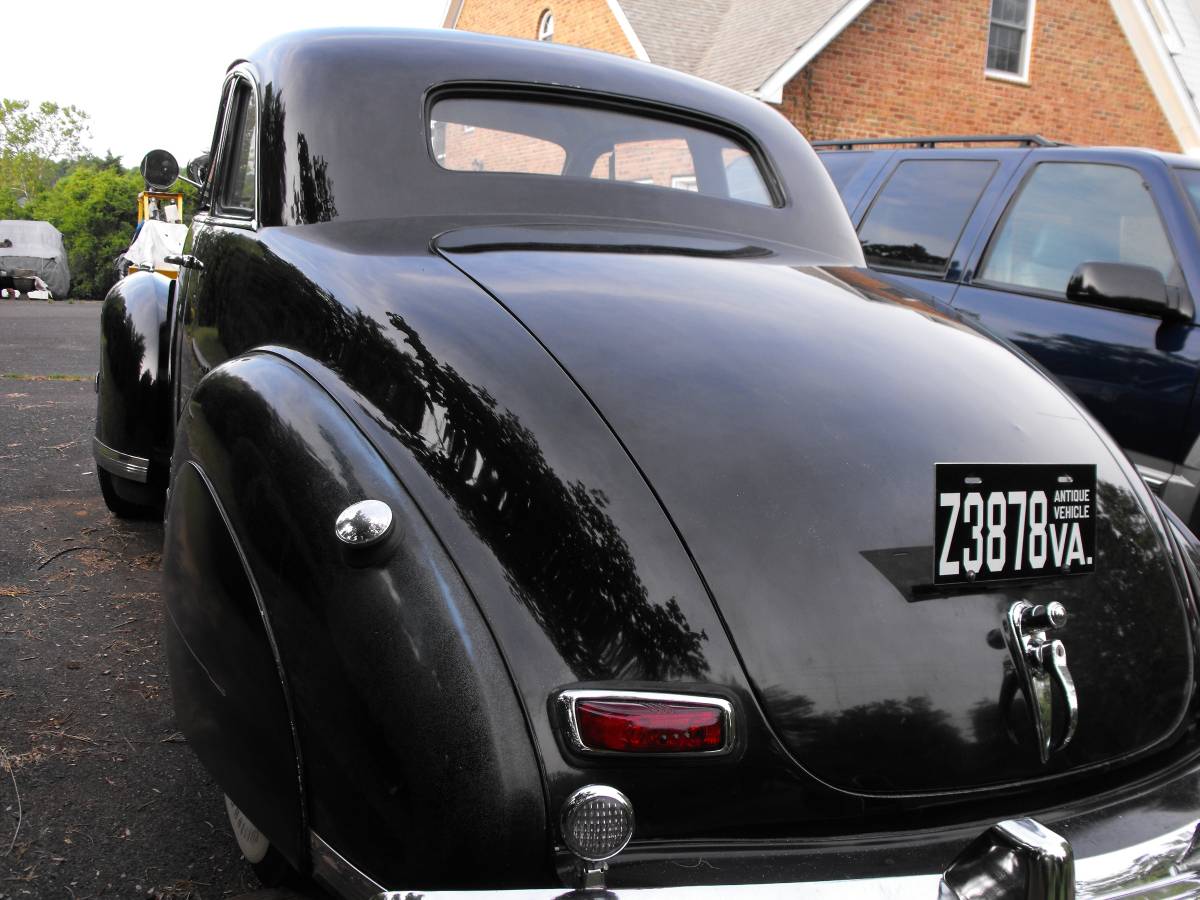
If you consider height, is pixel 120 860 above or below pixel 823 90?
below

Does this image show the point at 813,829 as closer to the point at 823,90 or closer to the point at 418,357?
the point at 418,357

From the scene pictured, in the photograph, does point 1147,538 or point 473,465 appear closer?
point 473,465

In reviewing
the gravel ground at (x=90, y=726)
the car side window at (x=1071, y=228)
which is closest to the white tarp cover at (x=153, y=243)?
the gravel ground at (x=90, y=726)

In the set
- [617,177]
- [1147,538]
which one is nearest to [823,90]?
[617,177]

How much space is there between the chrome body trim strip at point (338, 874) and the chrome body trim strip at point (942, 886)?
6.1 inches

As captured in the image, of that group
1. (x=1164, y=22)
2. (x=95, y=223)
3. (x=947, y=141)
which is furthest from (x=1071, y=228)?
(x=95, y=223)

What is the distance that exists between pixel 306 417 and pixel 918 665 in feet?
3.48

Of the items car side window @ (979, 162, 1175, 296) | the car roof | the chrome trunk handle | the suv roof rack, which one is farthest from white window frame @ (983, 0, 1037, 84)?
the chrome trunk handle

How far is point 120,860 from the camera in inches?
84.9

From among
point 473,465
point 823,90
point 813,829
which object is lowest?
point 813,829

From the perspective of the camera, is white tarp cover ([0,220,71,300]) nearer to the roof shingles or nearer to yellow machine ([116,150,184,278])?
yellow machine ([116,150,184,278])

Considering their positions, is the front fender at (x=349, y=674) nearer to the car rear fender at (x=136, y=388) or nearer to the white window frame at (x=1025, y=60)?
the car rear fender at (x=136, y=388)

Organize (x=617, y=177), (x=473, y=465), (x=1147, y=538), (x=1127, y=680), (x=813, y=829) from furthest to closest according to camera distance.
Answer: (x=617, y=177) < (x=1147, y=538) < (x=1127, y=680) < (x=473, y=465) < (x=813, y=829)

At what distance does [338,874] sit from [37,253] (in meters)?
26.9
